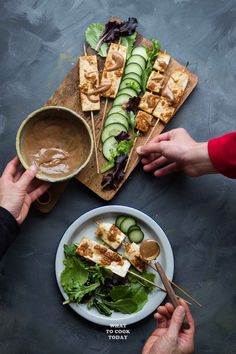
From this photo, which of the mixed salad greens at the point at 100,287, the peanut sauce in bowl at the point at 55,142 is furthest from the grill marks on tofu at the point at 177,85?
the mixed salad greens at the point at 100,287

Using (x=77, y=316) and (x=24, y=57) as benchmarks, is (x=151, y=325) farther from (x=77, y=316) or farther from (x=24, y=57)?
(x=24, y=57)

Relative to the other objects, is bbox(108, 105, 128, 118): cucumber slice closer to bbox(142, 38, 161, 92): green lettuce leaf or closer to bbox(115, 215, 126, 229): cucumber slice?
bbox(142, 38, 161, 92): green lettuce leaf

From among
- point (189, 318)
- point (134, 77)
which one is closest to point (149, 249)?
point (189, 318)

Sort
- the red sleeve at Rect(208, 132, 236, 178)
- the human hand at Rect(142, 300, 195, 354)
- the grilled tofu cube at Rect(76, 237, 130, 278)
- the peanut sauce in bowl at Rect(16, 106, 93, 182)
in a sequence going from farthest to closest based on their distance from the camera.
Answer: the grilled tofu cube at Rect(76, 237, 130, 278) → the peanut sauce in bowl at Rect(16, 106, 93, 182) → the red sleeve at Rect(208, 132, 236, 178) → the human hand at Rect(142, 300, 195, 354)

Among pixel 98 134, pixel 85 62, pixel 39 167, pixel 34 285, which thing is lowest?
pixel 34 285

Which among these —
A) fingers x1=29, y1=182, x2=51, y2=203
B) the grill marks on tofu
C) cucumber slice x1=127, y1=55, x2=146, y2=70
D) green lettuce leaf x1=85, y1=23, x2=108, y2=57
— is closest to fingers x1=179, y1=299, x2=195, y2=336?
fingers x1=29, y1=182, x2=51, y2=203

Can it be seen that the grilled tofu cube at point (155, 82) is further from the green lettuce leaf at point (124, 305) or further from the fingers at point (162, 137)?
the green lettuce leaf at point (124, 305)

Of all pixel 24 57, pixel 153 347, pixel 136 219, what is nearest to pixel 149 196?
pixel 136 219
